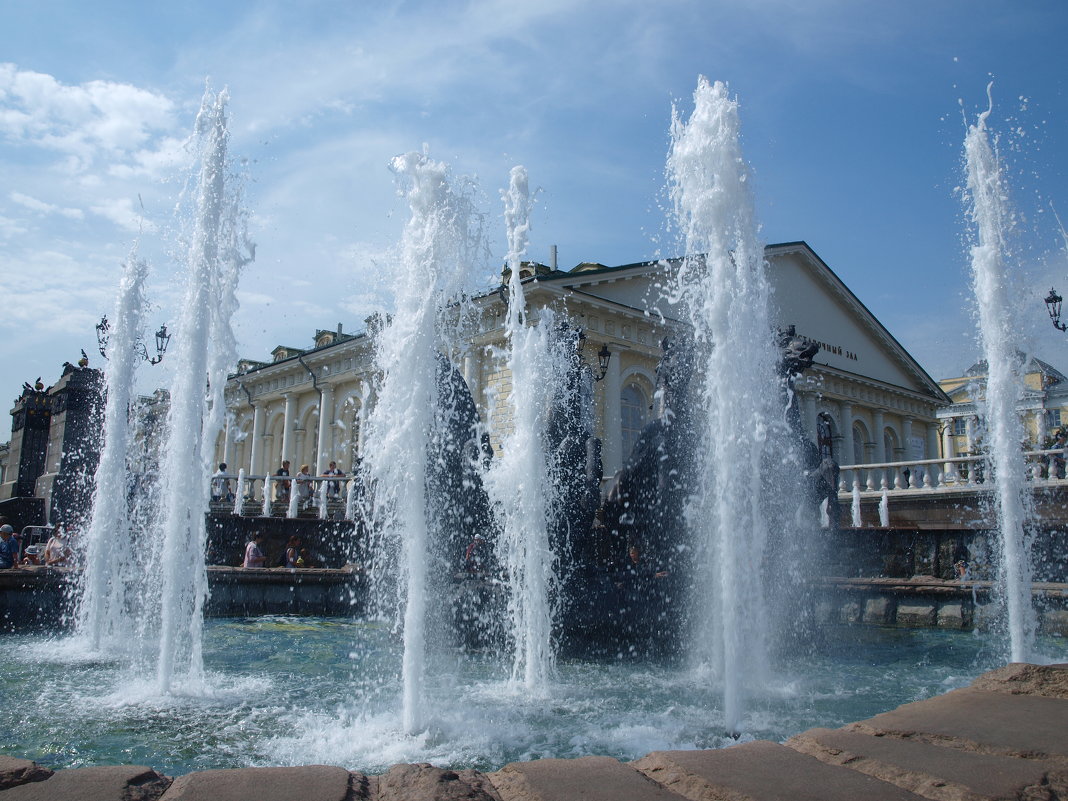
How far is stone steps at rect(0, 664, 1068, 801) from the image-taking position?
2.06 meters

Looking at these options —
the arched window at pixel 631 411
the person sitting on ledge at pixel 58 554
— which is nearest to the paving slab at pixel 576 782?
the person sitting on ledge at pixel 58 554

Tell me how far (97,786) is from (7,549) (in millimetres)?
9370

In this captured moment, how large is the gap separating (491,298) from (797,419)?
54.5 feet

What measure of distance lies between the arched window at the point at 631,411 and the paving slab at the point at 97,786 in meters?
23.3

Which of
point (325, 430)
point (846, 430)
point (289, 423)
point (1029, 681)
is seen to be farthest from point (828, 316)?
point (1029, 681)

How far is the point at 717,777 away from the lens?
2.20 m

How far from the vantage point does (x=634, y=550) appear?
9.46 metres

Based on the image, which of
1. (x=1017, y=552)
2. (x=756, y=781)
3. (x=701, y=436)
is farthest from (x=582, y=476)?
(x=756, y=781)

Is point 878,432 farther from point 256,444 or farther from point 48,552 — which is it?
point 48,552

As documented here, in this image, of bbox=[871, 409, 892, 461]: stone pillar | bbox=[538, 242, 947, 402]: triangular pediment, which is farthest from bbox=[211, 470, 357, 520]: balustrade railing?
bbox=[871, 409, 892, 461]: stone pillar

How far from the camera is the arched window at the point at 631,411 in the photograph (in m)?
25.6

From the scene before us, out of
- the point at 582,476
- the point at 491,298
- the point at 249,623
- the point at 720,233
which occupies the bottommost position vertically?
the point at 249,623

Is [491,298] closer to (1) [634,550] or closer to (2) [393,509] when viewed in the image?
(1) [634,550]

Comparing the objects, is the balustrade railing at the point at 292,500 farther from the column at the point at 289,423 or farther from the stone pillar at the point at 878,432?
the stone pillar at the point at 878,432
